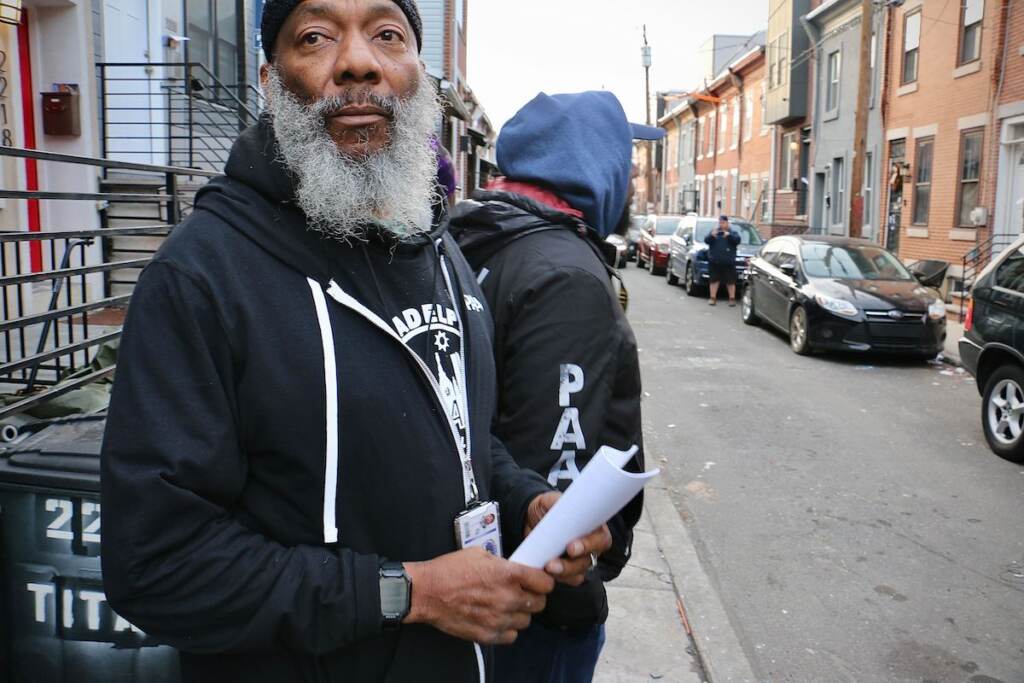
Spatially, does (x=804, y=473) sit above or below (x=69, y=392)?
below

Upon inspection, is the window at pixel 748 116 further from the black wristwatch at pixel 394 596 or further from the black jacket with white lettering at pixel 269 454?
the black wristwatch at pixel 394 596

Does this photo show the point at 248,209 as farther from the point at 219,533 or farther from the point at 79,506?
the point at 79,506

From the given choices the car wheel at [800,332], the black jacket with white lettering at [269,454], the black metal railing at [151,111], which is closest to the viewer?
the black jacket with white lettering at [269,454]

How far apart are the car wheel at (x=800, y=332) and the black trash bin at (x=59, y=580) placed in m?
10.7

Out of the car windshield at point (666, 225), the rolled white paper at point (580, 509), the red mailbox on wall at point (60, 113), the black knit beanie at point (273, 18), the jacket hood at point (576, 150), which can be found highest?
the red mailbox on wall at point (60, 113)

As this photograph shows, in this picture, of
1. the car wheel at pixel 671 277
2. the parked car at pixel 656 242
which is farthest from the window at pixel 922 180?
the parked car at pixel 656 242

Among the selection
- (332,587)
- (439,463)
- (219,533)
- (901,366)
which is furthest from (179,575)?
(901,366)

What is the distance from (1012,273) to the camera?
720 cm

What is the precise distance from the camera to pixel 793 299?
40.1 feet

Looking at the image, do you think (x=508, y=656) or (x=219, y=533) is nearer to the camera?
(x=219, y=533)

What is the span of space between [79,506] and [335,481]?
1.01 m

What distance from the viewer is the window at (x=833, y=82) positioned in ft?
83.9

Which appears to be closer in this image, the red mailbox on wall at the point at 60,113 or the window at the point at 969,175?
the red mailbox on wall at the point at 60,113

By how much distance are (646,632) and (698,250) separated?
625 inches
